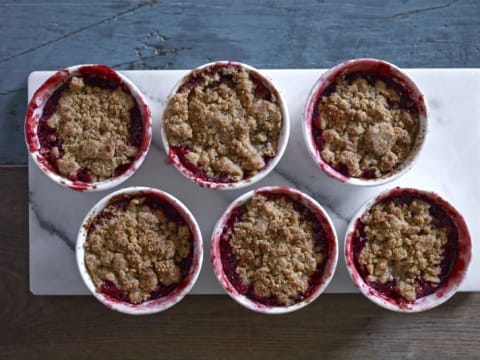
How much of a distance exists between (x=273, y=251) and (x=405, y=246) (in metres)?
0.37

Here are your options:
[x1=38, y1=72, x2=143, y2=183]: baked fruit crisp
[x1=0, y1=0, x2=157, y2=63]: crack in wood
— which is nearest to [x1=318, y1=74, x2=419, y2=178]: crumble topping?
[x1=38, y1=72, x2=143, y2=183]: baked fruit crisp

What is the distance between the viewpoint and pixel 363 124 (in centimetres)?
171

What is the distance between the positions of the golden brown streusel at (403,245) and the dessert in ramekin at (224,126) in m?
0.34

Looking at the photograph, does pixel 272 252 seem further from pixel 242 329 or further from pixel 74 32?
pixel 74 32

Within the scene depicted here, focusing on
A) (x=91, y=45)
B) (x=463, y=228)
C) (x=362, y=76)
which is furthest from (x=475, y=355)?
(x=91, y=45)

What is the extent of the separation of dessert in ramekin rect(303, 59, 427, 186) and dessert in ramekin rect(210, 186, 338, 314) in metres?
0.16

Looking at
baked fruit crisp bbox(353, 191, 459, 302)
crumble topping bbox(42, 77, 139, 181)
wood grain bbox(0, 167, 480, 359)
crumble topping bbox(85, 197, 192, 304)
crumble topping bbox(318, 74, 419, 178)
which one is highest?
crumble topping bbox(318, 74, 419, 178)

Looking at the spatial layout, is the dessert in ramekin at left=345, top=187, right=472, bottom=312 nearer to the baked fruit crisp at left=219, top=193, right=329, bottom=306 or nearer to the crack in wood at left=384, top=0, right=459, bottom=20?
the baked fruit crisp at left=219, top=193, right=329, bottom=306

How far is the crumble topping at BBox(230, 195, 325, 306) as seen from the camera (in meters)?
1.67

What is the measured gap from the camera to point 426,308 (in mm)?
1685

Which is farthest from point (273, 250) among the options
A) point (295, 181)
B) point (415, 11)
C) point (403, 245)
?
point (415, 11)

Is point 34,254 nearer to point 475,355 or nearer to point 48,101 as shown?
point 48,101

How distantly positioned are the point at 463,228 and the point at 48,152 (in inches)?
46.5

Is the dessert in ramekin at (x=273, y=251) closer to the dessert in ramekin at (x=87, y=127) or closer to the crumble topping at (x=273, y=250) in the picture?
the crumble topping at (x=273, y=250)
